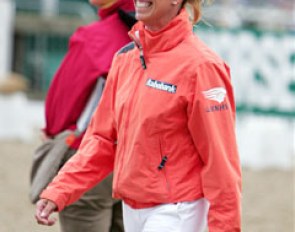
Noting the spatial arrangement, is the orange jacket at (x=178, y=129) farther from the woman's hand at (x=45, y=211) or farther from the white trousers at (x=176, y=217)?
the woman's hand at (x=45, y=211)

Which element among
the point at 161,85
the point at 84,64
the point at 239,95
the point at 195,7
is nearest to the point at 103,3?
the point at 84,64

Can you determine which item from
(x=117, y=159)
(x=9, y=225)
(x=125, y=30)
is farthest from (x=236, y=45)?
(x=117, y=159)

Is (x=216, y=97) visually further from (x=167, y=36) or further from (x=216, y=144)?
(x=167, y=36)

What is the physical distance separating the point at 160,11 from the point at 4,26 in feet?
40.4

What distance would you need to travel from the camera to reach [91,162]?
4.05 meters

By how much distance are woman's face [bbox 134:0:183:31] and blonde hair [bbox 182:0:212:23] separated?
0.09 m

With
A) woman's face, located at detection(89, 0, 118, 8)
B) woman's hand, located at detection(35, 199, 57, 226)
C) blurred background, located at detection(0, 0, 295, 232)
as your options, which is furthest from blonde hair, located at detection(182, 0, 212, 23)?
blurred background, located at detection(0, 0, 295, 232)

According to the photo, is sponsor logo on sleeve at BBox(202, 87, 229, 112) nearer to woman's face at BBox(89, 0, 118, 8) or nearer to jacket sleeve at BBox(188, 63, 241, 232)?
jacket sleeve at BBox(188, 63, 241, 232)

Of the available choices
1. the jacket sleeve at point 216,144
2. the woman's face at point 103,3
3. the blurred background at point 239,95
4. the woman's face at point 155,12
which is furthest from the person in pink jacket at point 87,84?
the blurred background at point 239,95

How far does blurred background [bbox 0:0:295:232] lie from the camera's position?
30.1 feet

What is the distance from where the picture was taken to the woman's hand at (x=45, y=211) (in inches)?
153

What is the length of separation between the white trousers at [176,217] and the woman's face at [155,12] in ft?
2.26

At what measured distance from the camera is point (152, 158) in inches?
147

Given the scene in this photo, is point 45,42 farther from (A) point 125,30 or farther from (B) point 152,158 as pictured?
(B) point 152,158
